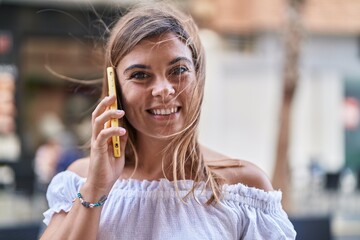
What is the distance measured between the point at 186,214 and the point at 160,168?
17cm

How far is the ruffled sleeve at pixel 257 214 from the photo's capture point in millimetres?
2045

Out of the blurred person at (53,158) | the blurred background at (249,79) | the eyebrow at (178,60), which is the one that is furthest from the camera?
the blurred background at (249,79)

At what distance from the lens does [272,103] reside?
18359mm

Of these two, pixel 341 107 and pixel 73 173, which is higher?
pixel 341 107

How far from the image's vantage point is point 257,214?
2.09m

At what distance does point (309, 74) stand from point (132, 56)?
16.9m

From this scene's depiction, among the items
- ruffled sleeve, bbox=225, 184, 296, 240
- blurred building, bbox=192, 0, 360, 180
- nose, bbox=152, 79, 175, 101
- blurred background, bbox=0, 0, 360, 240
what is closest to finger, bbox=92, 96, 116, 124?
nose, bbox=152, 79, 175, 101

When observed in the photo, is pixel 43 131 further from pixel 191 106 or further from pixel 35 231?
pixel 191 106

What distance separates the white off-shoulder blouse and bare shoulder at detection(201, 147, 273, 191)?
0.03 metres

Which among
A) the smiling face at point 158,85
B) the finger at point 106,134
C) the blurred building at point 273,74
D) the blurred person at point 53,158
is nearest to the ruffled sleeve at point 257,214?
the smiling face at point 158,85

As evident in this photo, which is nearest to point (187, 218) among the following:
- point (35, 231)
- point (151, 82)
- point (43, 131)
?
point (151, 82)

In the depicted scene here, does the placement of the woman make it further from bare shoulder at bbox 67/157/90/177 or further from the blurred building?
the blurred building

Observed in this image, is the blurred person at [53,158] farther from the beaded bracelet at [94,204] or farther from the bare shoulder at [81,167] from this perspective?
the beaded bracelet at [94,204]

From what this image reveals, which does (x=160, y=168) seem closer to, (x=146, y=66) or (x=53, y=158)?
(x=146, y=66)
